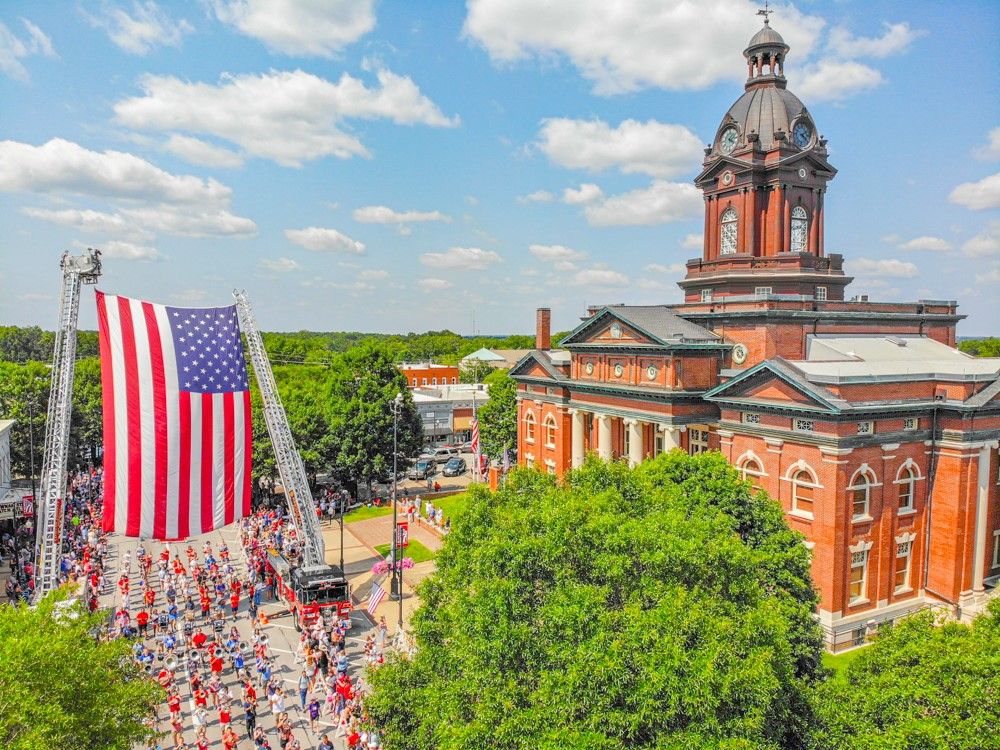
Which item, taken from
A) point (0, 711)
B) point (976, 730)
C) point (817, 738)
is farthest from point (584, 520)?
point (0, 711)

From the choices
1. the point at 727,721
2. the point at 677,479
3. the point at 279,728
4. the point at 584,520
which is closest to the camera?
the point at 727,721

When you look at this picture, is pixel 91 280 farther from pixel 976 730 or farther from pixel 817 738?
pixel 976 730

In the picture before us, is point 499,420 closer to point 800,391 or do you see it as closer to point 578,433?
point 578,433

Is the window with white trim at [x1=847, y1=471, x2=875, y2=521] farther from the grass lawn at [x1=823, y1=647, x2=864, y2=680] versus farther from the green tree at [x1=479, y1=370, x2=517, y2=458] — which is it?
the green tree at [x1=479, y1=370, x2=517, y2=458]

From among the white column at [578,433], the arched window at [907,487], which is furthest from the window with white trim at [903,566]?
the white column at [578,433]

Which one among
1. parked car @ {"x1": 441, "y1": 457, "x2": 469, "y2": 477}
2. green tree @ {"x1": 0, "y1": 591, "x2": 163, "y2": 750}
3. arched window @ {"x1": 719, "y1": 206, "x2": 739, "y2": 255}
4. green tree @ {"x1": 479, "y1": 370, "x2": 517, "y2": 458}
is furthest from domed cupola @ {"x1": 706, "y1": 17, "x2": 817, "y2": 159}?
green tree @ {"x1": 0, "y1": 591, "x2": 163, "y2": 750}

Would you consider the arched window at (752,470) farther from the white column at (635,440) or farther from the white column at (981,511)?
the white column at (981,511)
